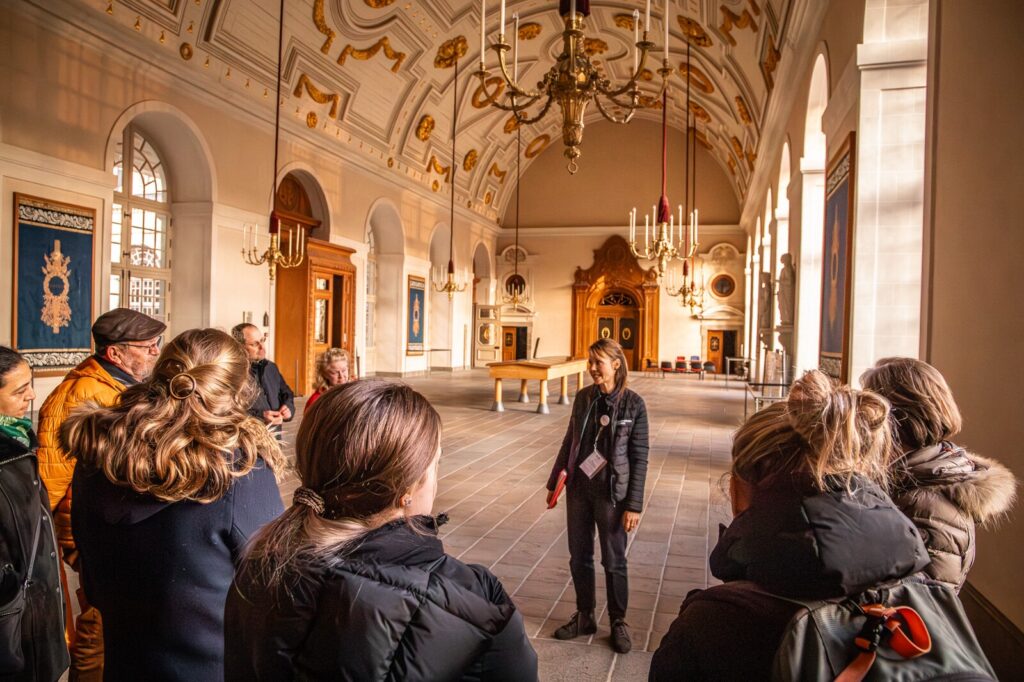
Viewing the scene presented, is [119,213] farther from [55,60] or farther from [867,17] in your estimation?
[867,17]

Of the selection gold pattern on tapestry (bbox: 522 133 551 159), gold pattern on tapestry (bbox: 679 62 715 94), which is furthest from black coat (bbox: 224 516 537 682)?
gold pattern on tapestry (bbox: 522 133 551 159)

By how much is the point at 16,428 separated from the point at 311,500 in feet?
4.43

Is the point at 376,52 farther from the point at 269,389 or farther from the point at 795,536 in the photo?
the point at 795,536

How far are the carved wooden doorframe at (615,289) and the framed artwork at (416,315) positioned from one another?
713 centimetres

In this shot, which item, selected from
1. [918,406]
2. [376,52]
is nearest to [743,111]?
[376,52]

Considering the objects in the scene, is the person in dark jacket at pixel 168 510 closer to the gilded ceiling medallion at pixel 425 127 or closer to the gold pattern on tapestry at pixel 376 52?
the gold pattern on tapestry at pixel 376 52

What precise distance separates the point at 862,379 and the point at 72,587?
4.35m

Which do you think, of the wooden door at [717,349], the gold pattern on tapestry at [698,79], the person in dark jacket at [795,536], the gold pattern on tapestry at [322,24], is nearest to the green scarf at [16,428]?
the person in dark jacket at [795,536]

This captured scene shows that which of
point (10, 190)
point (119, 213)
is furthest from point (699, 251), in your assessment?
point (10, 190)

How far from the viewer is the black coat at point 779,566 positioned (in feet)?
3.92

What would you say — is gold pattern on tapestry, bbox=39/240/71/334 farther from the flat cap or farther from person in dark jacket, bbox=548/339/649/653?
person in dark jacket, bbox=548/339/649/653

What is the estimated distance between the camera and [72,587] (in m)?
4.03

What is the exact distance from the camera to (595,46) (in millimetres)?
19094

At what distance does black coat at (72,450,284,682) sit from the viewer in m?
1.61
